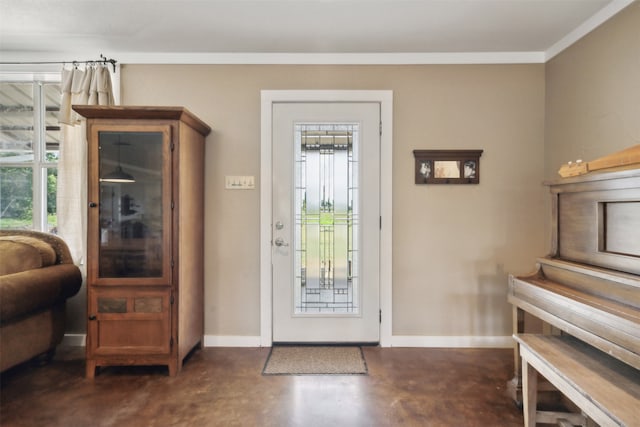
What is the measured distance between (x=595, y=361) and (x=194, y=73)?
323 cm

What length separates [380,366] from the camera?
2.49 meters

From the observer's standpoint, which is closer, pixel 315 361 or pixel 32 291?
pixel 32 291

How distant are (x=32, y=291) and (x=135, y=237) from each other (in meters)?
0.73

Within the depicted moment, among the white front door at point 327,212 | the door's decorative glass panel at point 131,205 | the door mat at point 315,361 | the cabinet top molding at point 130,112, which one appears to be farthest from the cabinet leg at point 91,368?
the cabinet top molding at point 130,112

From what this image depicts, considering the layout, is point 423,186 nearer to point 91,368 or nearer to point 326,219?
point 326,219

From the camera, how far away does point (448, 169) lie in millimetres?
2793

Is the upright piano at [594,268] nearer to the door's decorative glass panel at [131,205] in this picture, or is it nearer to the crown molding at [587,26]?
the crown molding at [587,26]

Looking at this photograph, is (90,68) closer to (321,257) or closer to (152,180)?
(152,180)

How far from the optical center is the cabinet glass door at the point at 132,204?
2.31m

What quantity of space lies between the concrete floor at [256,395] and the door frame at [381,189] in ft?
1.09

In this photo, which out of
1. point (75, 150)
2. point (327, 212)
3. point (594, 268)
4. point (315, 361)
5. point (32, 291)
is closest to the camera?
point (594, 268)

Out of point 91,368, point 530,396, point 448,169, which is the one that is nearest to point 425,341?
point 530,396

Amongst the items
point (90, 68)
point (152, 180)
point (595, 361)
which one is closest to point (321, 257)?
point (152, 180)

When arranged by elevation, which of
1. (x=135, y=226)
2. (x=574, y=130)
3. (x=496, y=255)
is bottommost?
(x=496, y=255)
